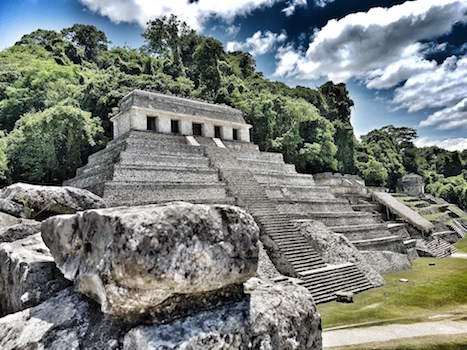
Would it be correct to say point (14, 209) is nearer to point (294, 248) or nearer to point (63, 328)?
point (63, 328)

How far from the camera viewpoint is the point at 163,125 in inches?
840

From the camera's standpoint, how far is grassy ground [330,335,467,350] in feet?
21.0

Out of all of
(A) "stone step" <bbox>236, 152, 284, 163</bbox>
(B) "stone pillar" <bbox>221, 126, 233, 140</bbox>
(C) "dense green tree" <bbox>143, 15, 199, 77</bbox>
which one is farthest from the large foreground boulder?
(C) "dense green tree" <bbox>143, 15, 199, 77</bbox>

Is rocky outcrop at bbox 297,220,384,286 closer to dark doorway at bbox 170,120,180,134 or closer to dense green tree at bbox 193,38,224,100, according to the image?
dark doorway at bbox 170,120,180,134

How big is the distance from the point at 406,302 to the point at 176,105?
17.5 m

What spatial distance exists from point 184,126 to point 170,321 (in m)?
20.8

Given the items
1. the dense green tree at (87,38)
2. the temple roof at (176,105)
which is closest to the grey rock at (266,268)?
the temple roof at (176,105)

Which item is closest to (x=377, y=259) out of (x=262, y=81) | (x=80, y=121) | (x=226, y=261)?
(x=226, y=261)

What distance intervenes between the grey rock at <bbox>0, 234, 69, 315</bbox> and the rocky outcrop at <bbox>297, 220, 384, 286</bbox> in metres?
12.4

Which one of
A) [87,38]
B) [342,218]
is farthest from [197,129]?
[87,38]

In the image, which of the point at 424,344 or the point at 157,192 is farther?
the point at 157,192

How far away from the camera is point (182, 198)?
15047 millimetres

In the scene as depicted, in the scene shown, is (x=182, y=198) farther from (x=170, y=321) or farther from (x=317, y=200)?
(x=170, y=321)

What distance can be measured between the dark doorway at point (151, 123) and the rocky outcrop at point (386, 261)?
14431 millimetres
